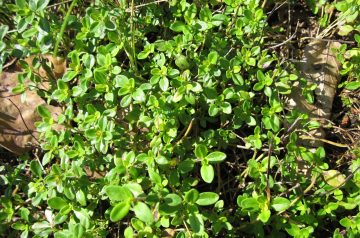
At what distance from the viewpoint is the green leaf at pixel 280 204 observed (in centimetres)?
Answer: 187

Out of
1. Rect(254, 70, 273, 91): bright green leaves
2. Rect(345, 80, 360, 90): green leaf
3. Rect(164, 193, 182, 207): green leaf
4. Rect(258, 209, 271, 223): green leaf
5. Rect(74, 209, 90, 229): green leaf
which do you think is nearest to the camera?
Rect(164, 193, 182, 207): green leaf

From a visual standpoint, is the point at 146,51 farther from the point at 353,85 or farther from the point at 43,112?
the point at 353,85

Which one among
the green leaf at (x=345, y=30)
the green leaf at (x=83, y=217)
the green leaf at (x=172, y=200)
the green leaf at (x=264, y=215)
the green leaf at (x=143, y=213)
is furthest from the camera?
the green leaf at (x=345, y=30)

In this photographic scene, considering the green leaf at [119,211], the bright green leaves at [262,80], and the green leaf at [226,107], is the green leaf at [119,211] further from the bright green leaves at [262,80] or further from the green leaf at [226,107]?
the bright green leaves at [262,80]

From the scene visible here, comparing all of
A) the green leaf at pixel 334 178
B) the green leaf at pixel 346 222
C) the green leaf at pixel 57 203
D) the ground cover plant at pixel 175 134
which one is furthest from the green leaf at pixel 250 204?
the green leaf at pixel 57 203

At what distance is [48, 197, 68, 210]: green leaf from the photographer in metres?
1.92

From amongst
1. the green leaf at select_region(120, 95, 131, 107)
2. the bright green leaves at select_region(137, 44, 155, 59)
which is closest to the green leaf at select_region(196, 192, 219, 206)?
the green leaf at select_region(120, 95, 131, 107)

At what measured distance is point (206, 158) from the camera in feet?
6.40

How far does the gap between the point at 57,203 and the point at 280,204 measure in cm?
94

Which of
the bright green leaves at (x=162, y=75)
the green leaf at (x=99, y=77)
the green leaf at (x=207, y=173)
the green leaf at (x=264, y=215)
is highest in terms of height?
the green leaf at (x=99, y=77)

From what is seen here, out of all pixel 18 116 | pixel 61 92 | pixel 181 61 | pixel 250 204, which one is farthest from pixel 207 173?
pixel 18 116

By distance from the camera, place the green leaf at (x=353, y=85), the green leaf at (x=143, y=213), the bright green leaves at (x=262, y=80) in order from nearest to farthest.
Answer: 1. the green leaf at (x=143, y=213)
2. the bright green leaves at (x=262, y=80)
3. the green leaf at (x=353, y=85)

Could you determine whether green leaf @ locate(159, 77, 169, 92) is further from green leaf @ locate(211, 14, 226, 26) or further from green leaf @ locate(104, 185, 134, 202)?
green leaf @ locate(104, 185, 134, 202)

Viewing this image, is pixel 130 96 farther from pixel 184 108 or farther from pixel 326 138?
pixel 326 138
